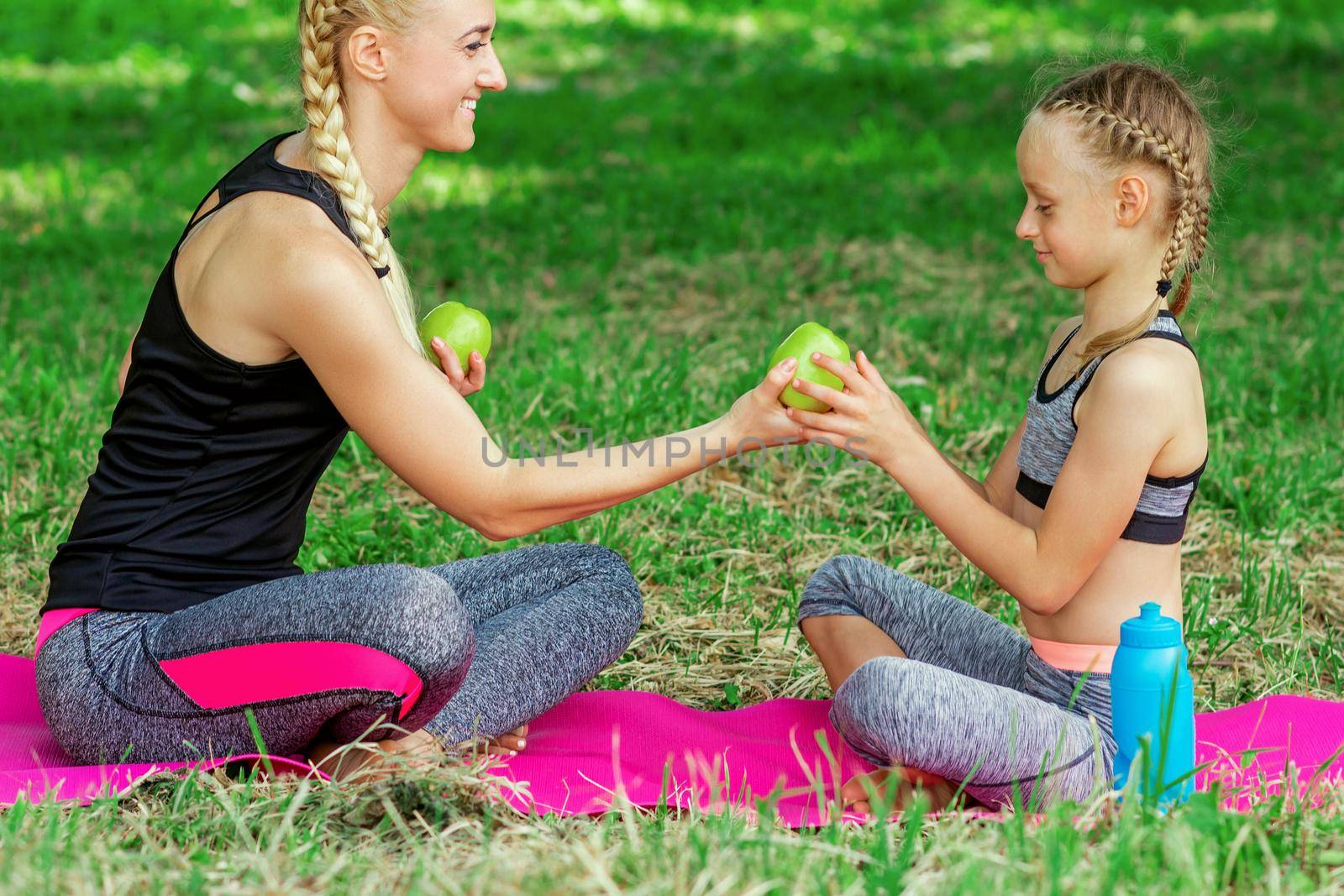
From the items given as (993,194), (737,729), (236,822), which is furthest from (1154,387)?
(993,194)

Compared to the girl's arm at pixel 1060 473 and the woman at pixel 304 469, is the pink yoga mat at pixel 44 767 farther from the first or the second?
the girl's arm at pixel 1060 473

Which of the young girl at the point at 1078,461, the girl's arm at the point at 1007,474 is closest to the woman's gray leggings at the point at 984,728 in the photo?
the young girl at the point at 1078,461

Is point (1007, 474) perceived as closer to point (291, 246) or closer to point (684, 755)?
point (684, 755)

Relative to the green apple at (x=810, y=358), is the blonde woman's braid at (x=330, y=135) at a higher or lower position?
higher

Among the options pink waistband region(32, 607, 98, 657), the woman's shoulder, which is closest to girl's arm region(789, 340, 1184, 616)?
the woman's shoulder

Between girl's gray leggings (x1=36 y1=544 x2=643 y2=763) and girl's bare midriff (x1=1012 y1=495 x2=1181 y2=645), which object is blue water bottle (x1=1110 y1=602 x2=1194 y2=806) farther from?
girl's gray leggings (x1=36 y1=544 x2=643 y2=763)

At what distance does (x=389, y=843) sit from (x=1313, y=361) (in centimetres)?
412

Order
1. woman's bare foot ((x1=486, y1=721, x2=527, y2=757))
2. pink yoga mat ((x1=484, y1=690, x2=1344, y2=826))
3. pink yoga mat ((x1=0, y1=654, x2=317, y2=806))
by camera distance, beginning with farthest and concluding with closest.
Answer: woman's bare foot ((x1=486, y1=721, x2=527, y2=757)), pink yoga mat ((x1=484, y1=690, x2=1344, y2=826)), pink yoga mat ((x1=0, y1=654, x2=317, y2=806))

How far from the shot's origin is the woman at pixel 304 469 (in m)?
2.58

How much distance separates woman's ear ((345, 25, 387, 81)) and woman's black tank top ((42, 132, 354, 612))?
23cm

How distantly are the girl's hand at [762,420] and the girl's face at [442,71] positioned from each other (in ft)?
2.47

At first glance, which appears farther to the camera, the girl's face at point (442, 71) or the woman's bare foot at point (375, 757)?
the girl's face at point (442, 71)

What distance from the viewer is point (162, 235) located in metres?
7.27

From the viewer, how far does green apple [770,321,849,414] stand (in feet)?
9.07
